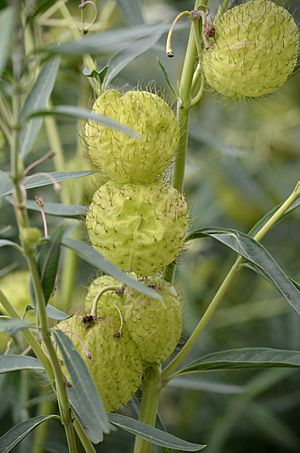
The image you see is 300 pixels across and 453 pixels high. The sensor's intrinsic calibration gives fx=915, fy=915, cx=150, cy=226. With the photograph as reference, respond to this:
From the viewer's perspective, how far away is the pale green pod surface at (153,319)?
102cm

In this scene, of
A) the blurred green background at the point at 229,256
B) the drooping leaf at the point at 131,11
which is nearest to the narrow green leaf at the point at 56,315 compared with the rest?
the drooping leaf at the point at 131,11

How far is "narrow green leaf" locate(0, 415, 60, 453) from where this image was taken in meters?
1.00

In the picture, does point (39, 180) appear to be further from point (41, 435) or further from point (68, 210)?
point (41, 435)

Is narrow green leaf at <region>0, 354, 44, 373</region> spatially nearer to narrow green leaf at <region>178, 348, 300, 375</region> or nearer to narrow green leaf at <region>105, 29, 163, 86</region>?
narrow green leaf at <region>178, 348, 300, 375</region>

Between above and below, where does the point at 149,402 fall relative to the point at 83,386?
below

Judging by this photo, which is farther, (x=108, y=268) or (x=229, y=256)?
(x=229, y=256)

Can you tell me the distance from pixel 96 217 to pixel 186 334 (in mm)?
907

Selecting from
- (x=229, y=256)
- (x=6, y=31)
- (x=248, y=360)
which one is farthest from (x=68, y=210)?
(x=229, y=256)

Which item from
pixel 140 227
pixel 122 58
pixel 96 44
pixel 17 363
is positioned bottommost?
pixel 17 363

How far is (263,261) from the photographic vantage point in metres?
0.99

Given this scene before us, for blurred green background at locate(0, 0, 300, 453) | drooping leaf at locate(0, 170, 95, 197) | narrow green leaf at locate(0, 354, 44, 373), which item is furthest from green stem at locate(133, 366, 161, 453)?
blurred green background at locate(0, 0, 300, 453)

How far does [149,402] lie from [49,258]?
30cm

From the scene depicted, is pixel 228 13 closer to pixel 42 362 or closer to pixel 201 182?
pixel 42 362

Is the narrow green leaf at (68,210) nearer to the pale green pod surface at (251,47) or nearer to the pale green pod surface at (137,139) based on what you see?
Result: the pale green pod surface at (137,139)
